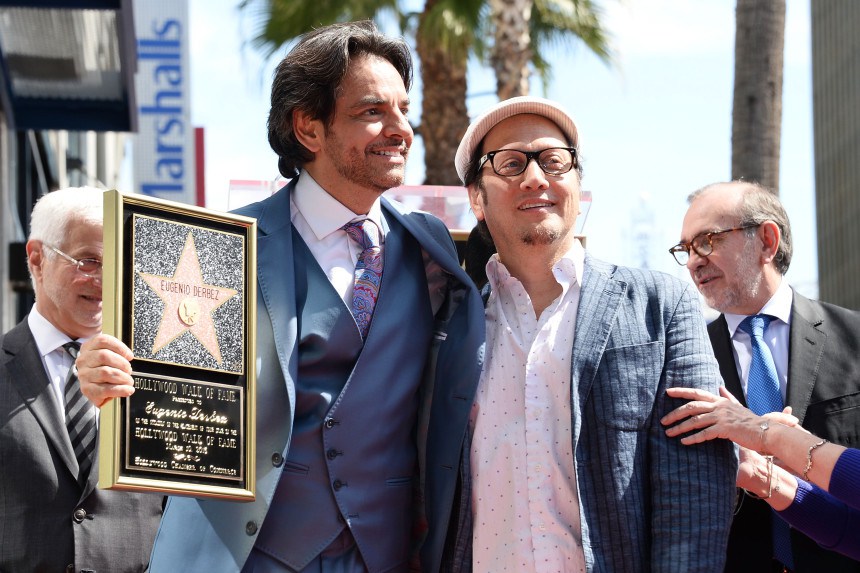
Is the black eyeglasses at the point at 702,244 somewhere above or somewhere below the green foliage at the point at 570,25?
below

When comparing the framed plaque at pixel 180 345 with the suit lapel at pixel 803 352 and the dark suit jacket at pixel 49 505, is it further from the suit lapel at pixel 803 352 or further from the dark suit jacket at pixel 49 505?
the suit lapel at pixel 803 352

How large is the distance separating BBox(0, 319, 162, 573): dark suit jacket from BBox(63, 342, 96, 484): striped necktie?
0.12 feet

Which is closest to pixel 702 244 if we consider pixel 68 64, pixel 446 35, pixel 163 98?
pixel 68 64

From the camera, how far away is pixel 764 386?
4641 mm

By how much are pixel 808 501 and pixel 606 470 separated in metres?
0.97

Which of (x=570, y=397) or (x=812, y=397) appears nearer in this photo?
(x=570, y=397)

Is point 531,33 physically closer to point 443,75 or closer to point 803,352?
point 443,75

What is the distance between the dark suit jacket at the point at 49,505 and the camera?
4105 mm

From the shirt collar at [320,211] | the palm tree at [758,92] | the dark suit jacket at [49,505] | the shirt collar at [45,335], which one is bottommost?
the dark suit jacket at [49,505]

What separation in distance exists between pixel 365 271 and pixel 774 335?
1.80m

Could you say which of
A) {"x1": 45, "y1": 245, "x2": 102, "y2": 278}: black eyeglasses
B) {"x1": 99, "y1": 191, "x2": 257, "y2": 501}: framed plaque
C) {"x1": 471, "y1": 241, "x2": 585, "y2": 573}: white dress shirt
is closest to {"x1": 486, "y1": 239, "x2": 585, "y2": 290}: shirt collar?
{"x1": 471, "y1": 241, "x2": 585, "y2": 573}: white dress shirt

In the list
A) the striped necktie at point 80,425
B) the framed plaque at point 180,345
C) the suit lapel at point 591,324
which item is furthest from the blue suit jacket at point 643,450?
the striped necktie at point 80,425

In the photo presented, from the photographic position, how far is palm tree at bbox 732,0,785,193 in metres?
7.59

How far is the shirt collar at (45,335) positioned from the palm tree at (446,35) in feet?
24.1
